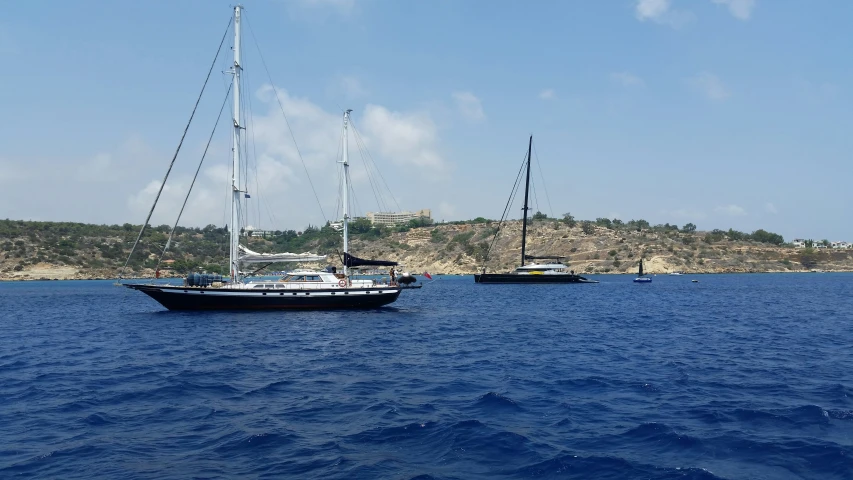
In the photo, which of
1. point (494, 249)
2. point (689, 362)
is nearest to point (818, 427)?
point (689, 362)

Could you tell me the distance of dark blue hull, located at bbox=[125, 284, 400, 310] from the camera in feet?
151

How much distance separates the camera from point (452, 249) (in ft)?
598

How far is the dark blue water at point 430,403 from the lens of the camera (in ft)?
42.3

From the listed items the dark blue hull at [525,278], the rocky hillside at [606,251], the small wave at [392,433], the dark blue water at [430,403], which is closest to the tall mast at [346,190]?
the dark blue water at [430,403]

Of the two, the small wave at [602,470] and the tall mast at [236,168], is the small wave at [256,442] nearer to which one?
the small wave at [602,470]

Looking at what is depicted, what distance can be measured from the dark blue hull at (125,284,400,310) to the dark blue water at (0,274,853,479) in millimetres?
9532

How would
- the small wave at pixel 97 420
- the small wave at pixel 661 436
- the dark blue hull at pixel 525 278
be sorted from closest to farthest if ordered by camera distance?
the small wave at pixel 661 436
the small wave at pixel 97 420
the dark blue hull at pixel 525 278

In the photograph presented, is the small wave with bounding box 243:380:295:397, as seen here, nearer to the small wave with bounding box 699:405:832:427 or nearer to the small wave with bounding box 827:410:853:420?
the small wave with bounding box 699:405:832:427

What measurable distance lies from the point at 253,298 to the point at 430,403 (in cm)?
3096

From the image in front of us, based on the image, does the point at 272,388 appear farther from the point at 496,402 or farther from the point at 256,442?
the point at 496,402

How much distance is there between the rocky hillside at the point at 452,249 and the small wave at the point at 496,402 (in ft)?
377

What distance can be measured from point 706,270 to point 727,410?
15731 cm

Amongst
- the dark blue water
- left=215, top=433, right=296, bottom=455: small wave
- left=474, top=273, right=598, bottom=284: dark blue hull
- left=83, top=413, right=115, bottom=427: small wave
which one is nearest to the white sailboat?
the dark blue water

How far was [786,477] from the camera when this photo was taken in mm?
12023
